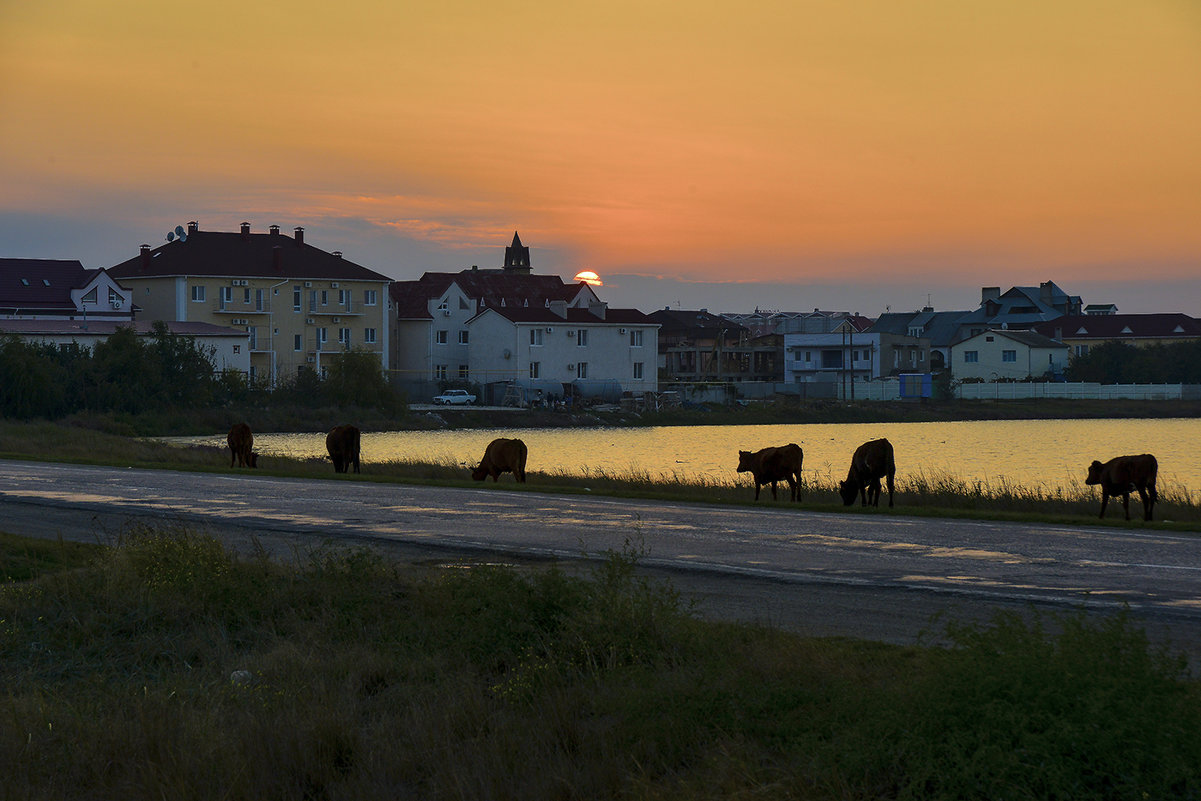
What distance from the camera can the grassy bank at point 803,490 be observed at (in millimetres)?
23500

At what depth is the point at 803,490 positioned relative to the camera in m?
31.1

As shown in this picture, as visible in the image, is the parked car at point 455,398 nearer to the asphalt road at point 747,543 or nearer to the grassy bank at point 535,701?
the asphalt road at point 747,543

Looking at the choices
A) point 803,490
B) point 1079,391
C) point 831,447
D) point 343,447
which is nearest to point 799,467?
point 803,490

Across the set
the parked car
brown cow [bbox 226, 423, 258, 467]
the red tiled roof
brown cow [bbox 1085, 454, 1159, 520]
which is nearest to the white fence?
the parked car

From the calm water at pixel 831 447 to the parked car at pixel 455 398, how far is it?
14.9 meters

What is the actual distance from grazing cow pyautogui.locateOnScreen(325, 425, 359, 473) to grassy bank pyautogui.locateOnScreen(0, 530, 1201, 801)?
23105 mm

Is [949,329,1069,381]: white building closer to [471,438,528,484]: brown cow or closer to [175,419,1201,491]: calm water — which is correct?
[175,419,1201,491]: calm water

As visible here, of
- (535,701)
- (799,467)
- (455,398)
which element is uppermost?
(455,398)

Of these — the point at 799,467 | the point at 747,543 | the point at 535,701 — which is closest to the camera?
the point at 535,701

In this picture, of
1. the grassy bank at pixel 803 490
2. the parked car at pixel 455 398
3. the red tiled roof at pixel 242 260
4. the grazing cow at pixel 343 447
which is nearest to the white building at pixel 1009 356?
the parked car at pixel 455 398

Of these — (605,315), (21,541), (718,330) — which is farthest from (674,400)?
(21,541)

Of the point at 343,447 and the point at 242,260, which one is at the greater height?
the point at 242,260

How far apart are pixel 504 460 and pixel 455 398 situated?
70.0 m

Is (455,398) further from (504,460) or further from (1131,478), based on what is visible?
(1131,478)
